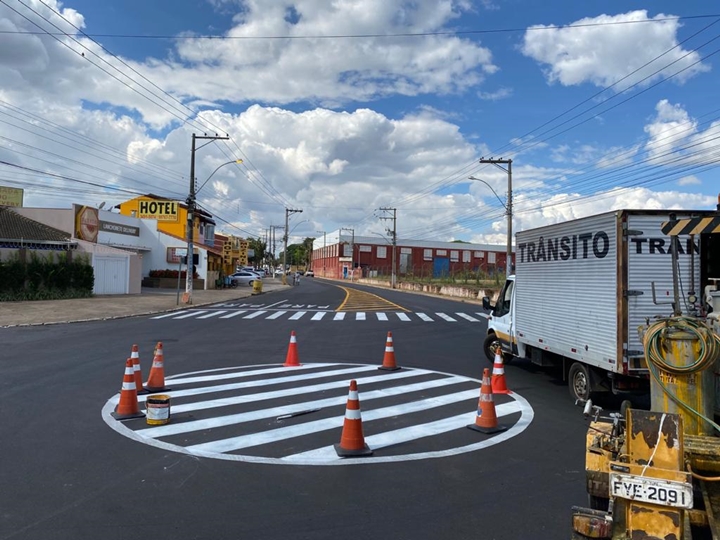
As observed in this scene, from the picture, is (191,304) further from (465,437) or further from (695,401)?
(695,401)

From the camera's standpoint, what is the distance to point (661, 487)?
3230 millimetres

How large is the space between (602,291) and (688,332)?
4.27 meters

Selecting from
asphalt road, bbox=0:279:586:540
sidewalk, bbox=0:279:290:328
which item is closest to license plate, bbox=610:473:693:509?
asphalt road, bbox=0:279:586:540

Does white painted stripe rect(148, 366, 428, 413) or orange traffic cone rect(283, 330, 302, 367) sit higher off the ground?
orange traffic cone rect(283, 330, 302, 367)

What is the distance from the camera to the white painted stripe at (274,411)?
7.00m

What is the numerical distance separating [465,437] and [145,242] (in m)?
45.6

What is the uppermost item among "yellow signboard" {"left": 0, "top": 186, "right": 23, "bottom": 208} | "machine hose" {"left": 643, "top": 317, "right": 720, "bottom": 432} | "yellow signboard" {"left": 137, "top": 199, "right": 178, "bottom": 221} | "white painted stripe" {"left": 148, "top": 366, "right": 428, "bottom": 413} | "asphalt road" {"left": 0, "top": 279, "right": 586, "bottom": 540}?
"yellow signboard" {"left": 0, "top": 186, "right": 23, "bottom": 208}

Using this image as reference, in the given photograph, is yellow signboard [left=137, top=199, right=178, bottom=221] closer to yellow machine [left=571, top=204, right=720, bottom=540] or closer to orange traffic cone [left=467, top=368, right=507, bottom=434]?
orange traffic cone [left=467, top=368, right=507, bottom=434]

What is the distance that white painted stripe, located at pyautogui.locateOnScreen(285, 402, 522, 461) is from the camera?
6156mm

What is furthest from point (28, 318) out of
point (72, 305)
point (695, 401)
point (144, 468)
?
point (695, 401)

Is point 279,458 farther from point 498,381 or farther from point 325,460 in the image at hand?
point 498,381

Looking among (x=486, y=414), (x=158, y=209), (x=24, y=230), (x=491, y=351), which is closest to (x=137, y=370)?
(x=486, y=414)

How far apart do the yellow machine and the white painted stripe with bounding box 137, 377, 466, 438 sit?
4.71 meters

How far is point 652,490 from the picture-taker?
10.7ft
